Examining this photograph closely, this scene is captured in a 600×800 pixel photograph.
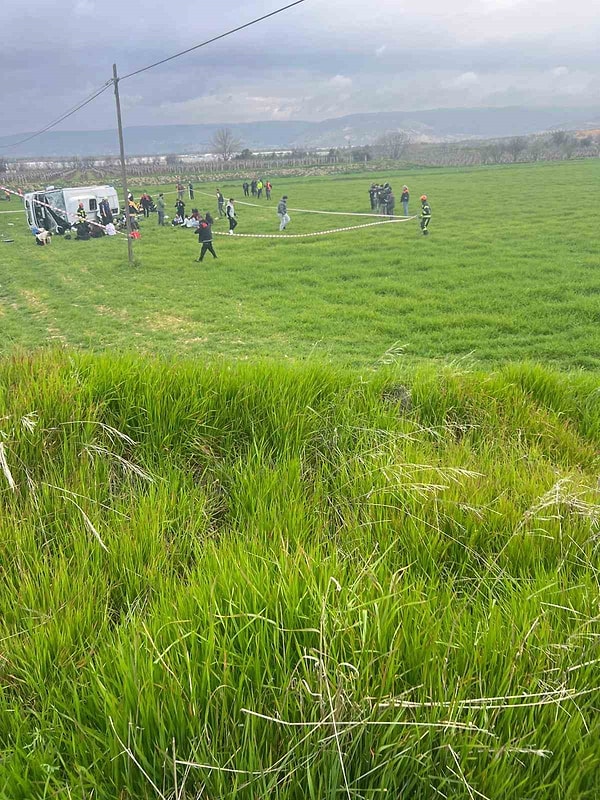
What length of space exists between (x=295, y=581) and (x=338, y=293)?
1446 cm

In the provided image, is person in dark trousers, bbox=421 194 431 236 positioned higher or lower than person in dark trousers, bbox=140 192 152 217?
lower

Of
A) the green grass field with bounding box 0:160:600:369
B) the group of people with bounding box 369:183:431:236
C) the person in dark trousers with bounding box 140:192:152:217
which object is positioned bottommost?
the green grass field with bounding box 0:160:600:369

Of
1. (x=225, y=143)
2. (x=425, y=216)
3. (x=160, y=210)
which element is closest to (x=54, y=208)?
(x=160, y=210)

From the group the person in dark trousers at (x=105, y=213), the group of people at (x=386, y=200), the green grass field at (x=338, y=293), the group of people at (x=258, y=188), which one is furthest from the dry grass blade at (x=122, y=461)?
the group of people at (x=258, y=188)

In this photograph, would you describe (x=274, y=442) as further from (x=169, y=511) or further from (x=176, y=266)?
(x=176, y=266)

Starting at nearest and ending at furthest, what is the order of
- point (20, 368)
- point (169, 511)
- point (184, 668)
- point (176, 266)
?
point (184, 668) < point (169, 511) < point (20, 368) < point (176, 266)

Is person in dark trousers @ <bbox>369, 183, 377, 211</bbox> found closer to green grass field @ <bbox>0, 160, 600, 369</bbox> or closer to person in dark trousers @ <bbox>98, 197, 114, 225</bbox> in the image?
green grass field @ <bbox>0, 160, 600, 369</bbox>

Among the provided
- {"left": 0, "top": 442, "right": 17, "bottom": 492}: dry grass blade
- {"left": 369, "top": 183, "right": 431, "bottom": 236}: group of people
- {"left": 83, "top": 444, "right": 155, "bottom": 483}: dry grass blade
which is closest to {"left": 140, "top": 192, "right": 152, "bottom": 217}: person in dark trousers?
{"left": 369, "top": 183, "right": 431, "bottom": 236}: group of people

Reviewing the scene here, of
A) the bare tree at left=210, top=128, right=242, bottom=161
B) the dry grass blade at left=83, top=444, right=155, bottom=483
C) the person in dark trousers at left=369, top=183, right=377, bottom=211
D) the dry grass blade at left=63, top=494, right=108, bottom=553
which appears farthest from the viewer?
the bare tree at left=210, top=128, right=242, bottom=161

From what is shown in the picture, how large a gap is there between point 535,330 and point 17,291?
1507 centimetres

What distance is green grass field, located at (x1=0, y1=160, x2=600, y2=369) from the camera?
10906mm

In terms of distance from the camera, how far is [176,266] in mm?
20844

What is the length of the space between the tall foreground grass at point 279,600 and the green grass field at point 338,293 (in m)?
1.41

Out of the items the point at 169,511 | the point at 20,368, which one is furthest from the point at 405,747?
the point at 20,368
